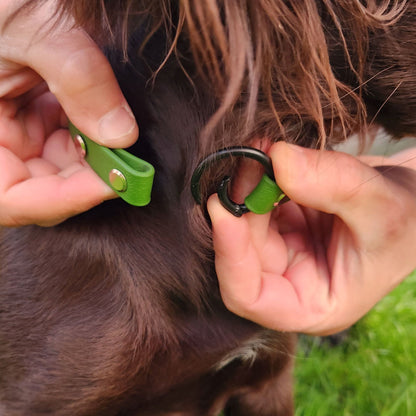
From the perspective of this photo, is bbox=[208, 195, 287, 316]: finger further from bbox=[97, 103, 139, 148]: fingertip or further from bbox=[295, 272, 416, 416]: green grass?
bbox=[295, 272, 416, 416]: green grass

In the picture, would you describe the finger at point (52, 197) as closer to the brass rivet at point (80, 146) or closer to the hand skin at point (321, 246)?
the brass rivet at point (80, 146)

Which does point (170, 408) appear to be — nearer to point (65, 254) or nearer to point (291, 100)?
point (65, 254)

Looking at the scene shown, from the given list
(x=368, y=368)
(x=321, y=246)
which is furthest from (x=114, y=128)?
(x=368, y=368)

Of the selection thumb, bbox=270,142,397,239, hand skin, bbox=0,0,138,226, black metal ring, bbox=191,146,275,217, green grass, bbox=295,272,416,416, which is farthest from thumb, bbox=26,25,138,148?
green grass, bbox=295,272,416,416

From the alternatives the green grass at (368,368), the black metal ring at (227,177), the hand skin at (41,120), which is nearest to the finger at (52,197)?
the hand skin at (41,120)

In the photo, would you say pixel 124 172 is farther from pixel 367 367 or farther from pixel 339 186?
pixel 367 367
